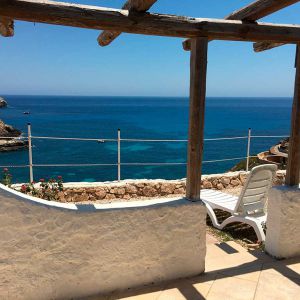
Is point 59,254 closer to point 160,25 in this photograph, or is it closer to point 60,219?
point 60,219

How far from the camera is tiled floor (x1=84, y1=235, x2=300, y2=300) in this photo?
7.28 ft

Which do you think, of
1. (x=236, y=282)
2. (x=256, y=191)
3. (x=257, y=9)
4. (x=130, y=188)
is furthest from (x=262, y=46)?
(x=130, y=188)

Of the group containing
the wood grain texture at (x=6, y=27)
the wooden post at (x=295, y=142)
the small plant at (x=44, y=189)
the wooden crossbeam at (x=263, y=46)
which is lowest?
the small plant at (x=44, y=189)

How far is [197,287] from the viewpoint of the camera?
2322 mm

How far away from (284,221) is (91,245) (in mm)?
1626

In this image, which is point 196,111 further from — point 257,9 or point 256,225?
point 256,225

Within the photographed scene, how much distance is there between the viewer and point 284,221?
2.69 metres

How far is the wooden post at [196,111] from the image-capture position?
2232mm

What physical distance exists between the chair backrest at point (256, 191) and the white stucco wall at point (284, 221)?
723mm

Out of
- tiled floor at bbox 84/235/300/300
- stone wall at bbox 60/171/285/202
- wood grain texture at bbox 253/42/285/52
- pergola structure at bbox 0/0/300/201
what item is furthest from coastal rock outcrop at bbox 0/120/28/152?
pergola structure at bbox 0/0/300/201

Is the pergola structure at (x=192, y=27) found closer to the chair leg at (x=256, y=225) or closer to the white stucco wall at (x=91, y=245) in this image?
the white stucco wall at (x=91, y=245)

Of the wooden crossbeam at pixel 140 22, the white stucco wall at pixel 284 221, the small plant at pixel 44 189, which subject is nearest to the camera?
the wooden crossbeam at pixel 140 22

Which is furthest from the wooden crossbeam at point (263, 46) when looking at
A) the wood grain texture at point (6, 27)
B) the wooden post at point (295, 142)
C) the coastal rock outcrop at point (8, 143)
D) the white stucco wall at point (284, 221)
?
the coastal rock outcrop at point (8, 143)

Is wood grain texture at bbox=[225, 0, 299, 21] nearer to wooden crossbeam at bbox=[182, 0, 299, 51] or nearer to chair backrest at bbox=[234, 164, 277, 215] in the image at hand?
wooden crossbeam at bbox=[182, 0, 299, 51]
